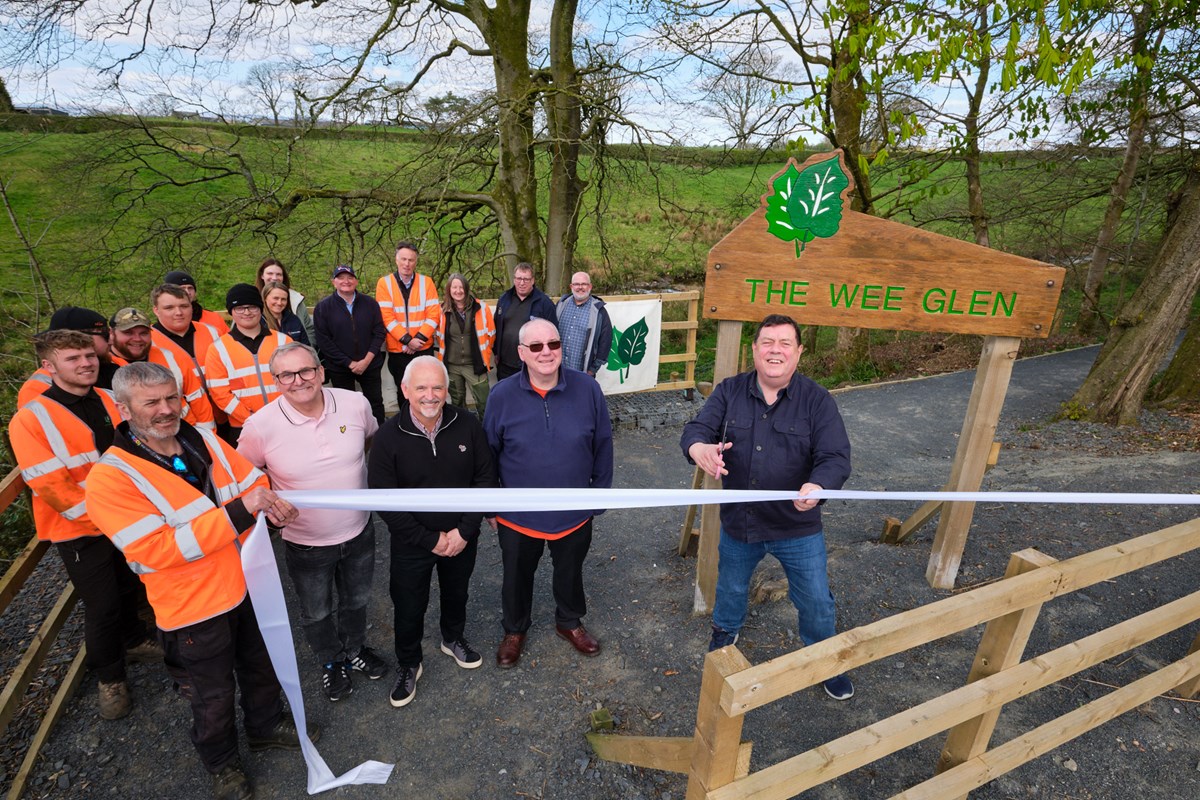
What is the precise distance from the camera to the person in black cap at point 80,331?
3006 mm

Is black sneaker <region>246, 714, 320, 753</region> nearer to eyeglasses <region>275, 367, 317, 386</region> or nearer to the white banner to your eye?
eyeglasses <region>275, 367, 317, 386</region>

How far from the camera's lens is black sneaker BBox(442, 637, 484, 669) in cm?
338

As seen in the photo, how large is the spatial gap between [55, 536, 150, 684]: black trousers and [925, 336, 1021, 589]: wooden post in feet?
15.5

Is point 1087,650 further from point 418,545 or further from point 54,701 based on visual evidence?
point 54,701

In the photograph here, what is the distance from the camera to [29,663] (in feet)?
9.47

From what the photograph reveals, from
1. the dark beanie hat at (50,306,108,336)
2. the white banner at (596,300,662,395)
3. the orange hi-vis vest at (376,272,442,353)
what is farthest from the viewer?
the white banner at (596,300,662,395)

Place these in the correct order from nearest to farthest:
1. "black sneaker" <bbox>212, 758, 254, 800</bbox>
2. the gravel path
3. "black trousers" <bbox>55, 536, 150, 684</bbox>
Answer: "black sneaker" <bbox>212, 758, 254, 800</bbox> < the gravel path < "black trousers" <bbox>55, 536, 150, 684</bbox>

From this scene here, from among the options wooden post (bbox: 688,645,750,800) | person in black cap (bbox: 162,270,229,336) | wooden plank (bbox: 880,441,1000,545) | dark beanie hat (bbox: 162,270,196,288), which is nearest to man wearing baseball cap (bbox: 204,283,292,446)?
person in black cap (bbox: 162,270,229,336)

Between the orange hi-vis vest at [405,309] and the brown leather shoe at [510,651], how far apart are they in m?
3.26

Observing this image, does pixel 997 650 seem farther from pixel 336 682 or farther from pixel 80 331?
pixel 80 331

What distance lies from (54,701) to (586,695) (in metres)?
2.70

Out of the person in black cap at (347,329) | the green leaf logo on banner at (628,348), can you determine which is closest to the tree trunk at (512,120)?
the green leaf logo on banner at (628,348)

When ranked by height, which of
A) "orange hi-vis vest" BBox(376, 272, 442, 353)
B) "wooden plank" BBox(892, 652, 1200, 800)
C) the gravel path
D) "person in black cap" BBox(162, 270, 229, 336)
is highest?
"person in black cap" BBox(162, 270, 229, 336)

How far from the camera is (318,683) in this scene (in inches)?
130
